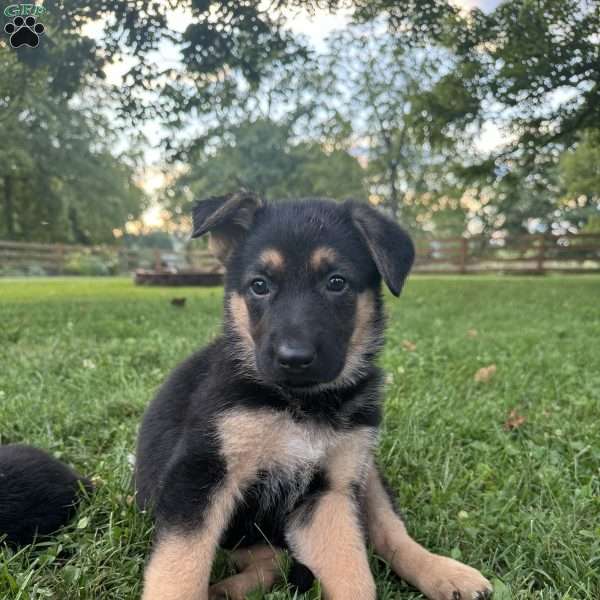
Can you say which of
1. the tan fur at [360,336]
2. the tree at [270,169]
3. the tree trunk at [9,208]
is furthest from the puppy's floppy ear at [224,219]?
the tree at [270,169]

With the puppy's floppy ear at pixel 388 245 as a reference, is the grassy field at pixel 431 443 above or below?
below

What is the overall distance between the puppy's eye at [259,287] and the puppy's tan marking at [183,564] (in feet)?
3.05

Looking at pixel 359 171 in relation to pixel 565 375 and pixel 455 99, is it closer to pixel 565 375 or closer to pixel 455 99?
pixel 455 99

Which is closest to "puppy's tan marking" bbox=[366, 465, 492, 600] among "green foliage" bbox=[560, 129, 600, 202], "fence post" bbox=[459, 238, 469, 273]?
"green foliage" bbox=[560, 129, 600, 202]

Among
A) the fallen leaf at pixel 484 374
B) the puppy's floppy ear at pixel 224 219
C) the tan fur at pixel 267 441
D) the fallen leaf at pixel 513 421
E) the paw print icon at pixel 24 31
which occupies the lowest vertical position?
the fallen leaf at pixel 484 374

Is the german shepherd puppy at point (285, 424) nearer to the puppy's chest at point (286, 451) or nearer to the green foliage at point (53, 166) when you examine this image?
the puppy's chest at point (286, 451)

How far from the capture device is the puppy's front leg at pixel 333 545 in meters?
2.15

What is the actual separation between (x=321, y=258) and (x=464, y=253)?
31003 mm

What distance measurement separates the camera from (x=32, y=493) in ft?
8.28

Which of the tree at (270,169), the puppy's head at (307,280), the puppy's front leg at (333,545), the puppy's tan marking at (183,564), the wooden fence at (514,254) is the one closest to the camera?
the puppy's tan marking at (183,564)

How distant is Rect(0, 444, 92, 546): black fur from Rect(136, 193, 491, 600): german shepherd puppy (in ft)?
1.07

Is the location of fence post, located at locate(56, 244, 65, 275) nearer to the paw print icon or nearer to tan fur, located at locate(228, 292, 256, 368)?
the paw print icon

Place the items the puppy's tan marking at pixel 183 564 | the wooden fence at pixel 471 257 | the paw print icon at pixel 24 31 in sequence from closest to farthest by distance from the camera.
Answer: the puppy's tan marking at pixel 183 564 → the paw print icon at pixel 24 31 → the wooden fence at pixel 471 257

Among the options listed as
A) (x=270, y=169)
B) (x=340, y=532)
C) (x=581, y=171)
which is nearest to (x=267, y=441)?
(x=340, y=532)
